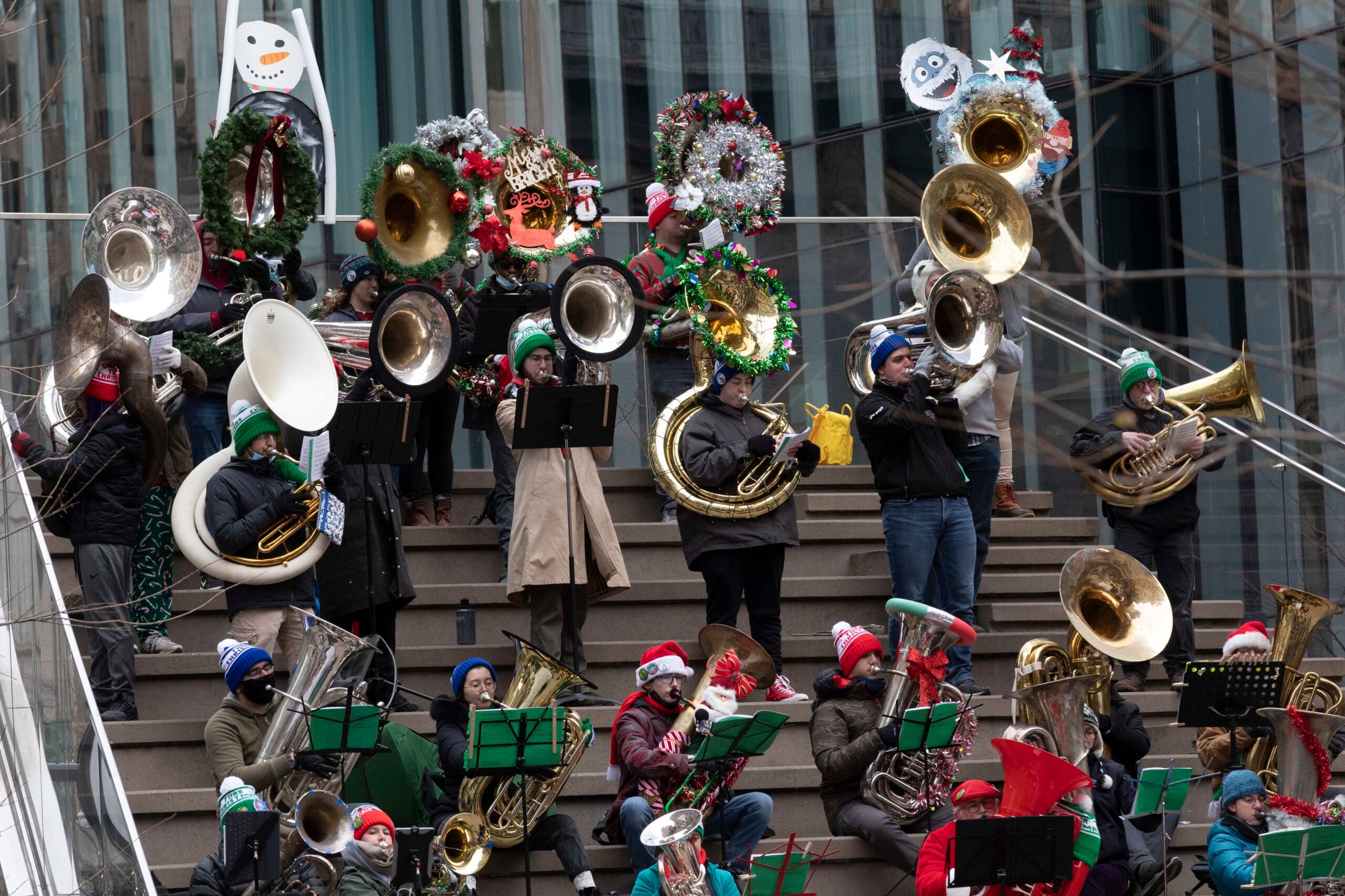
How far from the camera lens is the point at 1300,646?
11.8 meters

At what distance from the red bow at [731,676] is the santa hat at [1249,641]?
2884 mm

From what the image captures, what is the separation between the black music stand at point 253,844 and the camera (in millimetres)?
8461

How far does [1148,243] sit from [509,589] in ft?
33.8

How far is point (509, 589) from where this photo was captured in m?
11.5

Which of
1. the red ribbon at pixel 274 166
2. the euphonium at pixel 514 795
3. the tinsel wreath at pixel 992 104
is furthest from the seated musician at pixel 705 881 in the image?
the tinsel wreath at pixel 992 104

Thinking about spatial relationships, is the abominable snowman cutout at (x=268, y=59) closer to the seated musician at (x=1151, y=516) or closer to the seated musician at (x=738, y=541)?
the seated musician at (x=738, y=541)

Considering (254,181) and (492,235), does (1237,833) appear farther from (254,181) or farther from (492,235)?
(254,181)

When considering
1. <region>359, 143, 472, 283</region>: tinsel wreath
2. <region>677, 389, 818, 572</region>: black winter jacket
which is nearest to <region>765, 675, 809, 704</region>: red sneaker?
<region>677, 389, 818, 572</region>: black winter jacket

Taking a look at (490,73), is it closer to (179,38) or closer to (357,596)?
(179,38)

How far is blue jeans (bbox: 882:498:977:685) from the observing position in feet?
37.9

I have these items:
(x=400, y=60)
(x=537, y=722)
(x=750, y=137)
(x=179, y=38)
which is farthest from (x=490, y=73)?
(x=537, y=722)

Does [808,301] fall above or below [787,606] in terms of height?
above

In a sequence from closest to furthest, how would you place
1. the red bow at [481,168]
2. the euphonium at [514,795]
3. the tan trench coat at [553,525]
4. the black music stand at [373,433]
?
the euphonium at [514,795]
the black music stand at [373,433]
the tan trench coat at [553,525]
the red bow at [481,168]

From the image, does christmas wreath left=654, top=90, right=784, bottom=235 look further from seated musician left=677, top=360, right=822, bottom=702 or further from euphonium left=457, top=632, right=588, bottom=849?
euphonium left=457, top=632, right=588, bottom=849
